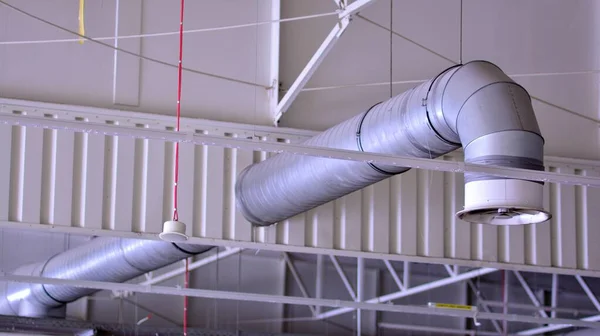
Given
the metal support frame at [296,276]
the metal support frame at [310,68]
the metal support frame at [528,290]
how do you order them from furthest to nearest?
the metal support frame at [528,290] < the metal support frame at [296,276] < the metal support frame at [310,68]

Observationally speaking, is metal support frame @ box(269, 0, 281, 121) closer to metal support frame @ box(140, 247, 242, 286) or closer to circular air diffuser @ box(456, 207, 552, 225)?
metal support frame @ box(140, 247, 242, 286)

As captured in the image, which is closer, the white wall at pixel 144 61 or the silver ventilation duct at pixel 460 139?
the silver ventilation duct at pixel 460 139

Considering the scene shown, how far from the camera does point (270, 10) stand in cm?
1077

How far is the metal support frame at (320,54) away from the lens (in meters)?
8.29

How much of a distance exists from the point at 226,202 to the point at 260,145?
400 cm

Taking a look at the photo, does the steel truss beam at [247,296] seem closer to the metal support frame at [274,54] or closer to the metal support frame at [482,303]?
the metal support frame at [274,54]

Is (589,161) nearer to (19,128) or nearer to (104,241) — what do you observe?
(104,241)

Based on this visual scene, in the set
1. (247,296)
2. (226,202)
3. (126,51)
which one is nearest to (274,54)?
(126,51)

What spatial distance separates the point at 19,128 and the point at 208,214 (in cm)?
220

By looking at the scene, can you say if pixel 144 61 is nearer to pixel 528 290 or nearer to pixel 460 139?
pixel 460 139

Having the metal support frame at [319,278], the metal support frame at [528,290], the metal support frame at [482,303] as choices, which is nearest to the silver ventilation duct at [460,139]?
the metal support frame at [319,278]

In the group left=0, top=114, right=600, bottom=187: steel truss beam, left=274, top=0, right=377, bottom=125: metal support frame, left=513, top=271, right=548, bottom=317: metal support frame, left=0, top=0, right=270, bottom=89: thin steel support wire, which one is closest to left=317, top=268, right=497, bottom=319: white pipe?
left=513, top=271, right=548, bottom=317: metal support frame

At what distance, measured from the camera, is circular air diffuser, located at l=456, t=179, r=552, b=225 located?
6109 millimetres

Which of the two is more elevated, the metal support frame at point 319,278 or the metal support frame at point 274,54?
the metal support frame at point 274,54
